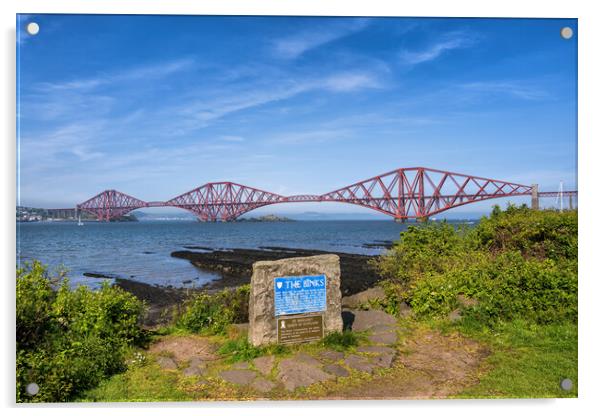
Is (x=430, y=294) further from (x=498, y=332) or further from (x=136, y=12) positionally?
(x=136, y=12)

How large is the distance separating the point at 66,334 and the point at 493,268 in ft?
17.1

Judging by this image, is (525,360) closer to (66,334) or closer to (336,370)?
(336,370)

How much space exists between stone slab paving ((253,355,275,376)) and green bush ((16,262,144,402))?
131cm

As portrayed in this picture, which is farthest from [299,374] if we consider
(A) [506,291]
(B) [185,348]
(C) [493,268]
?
(C) [493,268]

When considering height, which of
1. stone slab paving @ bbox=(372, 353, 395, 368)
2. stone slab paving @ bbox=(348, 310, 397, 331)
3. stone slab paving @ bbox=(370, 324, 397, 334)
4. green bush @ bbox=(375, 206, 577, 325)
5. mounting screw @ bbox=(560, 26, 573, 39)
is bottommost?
stone slab paving @ bbox=(372, 353, 395, 368)

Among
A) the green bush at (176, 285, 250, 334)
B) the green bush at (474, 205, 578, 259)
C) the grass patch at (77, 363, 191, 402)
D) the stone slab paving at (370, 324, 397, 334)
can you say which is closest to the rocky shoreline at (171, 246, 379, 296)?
the green bush at (474, 205, 578, 259)

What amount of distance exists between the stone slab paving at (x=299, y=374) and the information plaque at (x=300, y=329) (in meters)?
0.31

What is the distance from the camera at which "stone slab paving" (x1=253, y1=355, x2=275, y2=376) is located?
144 inches

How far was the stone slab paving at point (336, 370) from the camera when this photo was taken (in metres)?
3.61

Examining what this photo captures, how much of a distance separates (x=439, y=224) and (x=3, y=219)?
273 inches

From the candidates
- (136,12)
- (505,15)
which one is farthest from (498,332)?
(136,12)

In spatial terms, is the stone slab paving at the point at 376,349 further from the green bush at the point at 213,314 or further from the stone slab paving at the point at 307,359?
the green bush at the point at 213,314

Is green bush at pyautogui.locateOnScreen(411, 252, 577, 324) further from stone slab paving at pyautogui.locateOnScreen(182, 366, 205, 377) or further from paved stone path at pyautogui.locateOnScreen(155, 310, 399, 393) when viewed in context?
stone slab paving at pyautogui.locateOnScreen(182, 366, 205, 377)

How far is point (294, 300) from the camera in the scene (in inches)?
159
